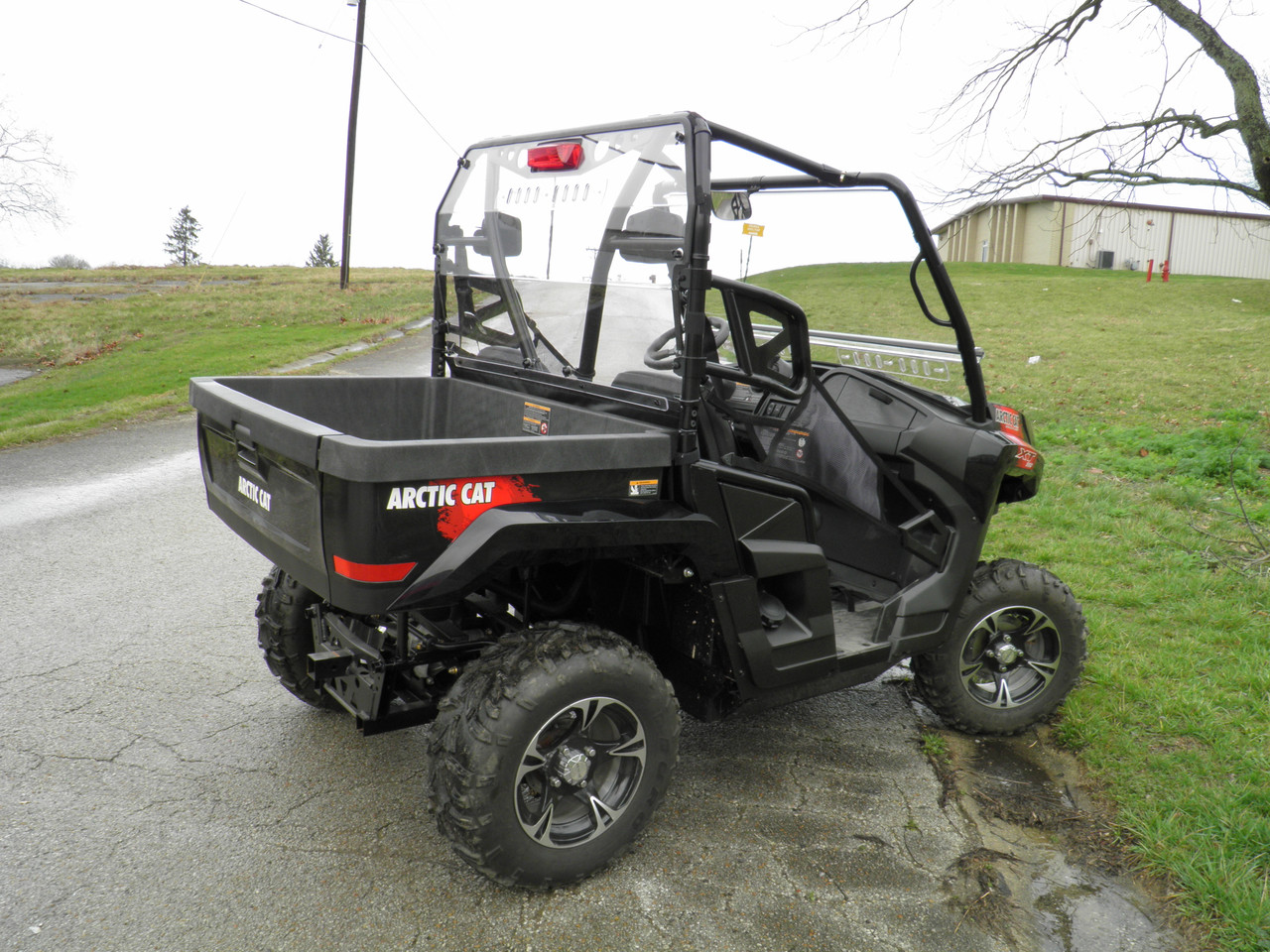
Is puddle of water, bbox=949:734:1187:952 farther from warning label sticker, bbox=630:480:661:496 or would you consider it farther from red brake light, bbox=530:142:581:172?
red brake light, bbox=530:142:581:172

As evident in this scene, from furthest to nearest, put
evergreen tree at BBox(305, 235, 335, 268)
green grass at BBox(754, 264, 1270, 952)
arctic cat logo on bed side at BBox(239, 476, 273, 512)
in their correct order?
evergreen tree at BBox(305, 235, 335, 268) → green grass at BBox(754, 264, 1270, 952) → arctic cat logo on bed side at BBox(239, 476, 273, 512)

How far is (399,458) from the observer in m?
2.36

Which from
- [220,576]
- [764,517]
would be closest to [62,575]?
[220,576]

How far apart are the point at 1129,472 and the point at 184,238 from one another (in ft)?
344

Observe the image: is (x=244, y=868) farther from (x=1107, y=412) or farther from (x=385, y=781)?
(x=1107, y=412)

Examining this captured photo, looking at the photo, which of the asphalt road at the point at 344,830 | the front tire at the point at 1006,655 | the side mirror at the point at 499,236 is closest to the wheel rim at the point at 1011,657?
the front tire at the point at 1006,655

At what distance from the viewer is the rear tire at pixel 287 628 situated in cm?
361

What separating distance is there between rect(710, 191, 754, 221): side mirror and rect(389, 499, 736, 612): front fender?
99cm

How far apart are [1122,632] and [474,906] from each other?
12.3 feet

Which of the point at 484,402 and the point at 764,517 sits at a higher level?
the point at 484,402

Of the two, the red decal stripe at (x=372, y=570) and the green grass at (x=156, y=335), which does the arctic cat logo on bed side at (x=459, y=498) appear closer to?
the red decal stripe at (x=372, y=570)

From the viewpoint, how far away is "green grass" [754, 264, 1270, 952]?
10.4 feet

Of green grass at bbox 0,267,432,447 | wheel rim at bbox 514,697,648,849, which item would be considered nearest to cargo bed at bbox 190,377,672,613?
wheel rim at bbox 514,697,648,849

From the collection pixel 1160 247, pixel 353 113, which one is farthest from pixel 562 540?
pixel 1160 247
